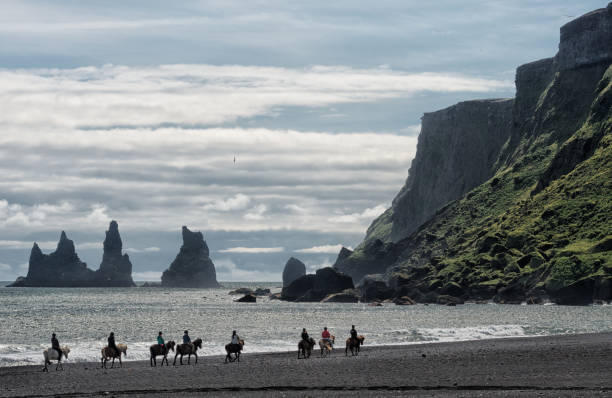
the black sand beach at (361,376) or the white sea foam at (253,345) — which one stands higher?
the black sand beach at (361,376)

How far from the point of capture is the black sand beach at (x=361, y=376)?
3978 cm

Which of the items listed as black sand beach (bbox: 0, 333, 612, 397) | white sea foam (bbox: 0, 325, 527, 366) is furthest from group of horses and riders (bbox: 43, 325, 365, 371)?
white sea foam (bbox: 0, 325, 527, 366)

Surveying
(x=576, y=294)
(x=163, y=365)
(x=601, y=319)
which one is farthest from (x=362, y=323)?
(x=576, y=294)

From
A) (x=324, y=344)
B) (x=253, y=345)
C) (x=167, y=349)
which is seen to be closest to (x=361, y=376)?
(x=324, y=344)

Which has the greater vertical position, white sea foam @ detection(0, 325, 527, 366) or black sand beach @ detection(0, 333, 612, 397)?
black sand beach @ detection(0, 333, 612, 397)

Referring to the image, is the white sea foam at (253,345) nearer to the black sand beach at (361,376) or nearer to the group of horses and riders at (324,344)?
the black sand beach at (361,376)

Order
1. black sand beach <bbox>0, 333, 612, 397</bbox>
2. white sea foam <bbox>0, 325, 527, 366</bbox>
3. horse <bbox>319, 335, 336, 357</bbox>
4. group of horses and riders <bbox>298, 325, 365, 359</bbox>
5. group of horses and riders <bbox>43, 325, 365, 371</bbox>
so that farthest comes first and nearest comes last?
white sea foam <bbox>0, 325, 527, 366</bbox> → horse <bbox>319, 335, 336, 357</bbox> → group of horses and riders <bbox>298, 325, 365, 359</bbox> → group of horses and riders <bbox>43, 325, 365, 371</bbox> → black sand beach <bbox>0, 333, 612, 397</bbox>

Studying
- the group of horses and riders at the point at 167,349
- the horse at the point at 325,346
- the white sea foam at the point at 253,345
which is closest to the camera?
the group of horses and riders at the point at 167,349

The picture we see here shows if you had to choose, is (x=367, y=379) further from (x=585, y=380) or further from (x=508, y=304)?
(x=508, y=304)

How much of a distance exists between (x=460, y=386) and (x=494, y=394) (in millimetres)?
3574

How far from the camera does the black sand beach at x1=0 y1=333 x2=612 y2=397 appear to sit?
131ft

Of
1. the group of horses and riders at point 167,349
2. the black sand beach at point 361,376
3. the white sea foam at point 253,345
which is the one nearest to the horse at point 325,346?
the group of horses and riders at point 167,349

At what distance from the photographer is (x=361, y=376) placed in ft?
153

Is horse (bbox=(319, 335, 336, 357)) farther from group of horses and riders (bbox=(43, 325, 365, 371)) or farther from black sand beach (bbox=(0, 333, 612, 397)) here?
black sand beach (bbox=(0, 333, 612, 397))
